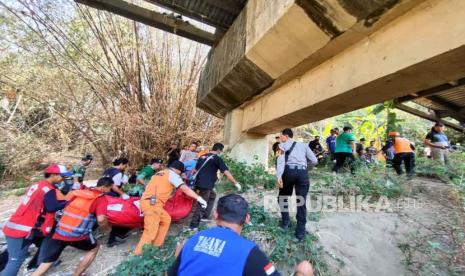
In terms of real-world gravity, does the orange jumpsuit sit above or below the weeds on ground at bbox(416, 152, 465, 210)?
below

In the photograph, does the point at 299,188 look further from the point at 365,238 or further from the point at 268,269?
the point at 268,269

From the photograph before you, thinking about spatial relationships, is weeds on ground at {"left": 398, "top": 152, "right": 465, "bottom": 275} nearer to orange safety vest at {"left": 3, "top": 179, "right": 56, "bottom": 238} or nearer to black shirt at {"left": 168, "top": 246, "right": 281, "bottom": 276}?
black shirt at {"left": 168, "top": 246, "right": 281, "bottom": 276}

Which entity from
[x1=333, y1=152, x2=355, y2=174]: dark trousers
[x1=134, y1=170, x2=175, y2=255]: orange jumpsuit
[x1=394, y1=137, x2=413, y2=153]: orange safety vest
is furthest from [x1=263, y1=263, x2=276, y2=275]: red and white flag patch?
[x1=394, y1=137, x2=413, y2=153]: orange safety vest

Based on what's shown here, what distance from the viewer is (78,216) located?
2.98 metres

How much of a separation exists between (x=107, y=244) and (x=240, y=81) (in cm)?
334

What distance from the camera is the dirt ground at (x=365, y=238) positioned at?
322cm

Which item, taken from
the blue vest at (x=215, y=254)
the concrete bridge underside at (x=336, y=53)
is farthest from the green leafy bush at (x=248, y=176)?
the blue vest at (x=215, y=254)

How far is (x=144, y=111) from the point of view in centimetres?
659

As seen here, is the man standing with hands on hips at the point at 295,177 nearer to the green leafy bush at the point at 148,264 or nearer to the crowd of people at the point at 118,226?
the crowd of people at the point at 118,226

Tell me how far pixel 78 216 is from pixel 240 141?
11.5 feet

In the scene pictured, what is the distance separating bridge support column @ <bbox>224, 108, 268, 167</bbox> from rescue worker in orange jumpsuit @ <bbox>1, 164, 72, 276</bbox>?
3388mm

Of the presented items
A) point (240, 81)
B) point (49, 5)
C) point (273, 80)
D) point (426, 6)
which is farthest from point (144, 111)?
point (426, 6)

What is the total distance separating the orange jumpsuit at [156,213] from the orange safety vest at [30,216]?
3.58ft

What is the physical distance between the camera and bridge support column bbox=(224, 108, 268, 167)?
5.71 m
